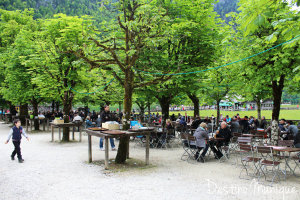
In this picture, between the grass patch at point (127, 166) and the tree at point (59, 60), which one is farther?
the tree at point (59, 60)

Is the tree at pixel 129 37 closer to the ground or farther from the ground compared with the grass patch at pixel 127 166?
farther from the ground

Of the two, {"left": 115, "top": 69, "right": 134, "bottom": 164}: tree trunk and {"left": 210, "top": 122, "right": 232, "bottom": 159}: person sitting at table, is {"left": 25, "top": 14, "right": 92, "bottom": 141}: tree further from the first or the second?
{"left": 210, "top": 122, "right": 232, "bottom": 159}: person sitting at table

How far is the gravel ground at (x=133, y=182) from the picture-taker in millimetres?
5785

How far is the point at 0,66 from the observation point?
24.0 m

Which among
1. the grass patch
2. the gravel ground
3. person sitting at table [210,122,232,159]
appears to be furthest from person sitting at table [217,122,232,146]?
the grass patch

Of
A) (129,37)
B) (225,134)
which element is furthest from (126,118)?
(225,134)

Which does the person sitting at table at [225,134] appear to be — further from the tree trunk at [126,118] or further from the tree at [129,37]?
the tree trunk at [126,118]

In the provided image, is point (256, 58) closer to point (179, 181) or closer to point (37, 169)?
point (179, 181)

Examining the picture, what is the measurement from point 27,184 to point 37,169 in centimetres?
168

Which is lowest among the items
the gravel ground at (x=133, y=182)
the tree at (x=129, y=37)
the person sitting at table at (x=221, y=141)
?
the gravel ground at (x=133, y=182)

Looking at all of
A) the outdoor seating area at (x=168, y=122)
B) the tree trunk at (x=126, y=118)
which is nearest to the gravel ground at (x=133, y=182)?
the outdoor seating area at (x=168, y=122)

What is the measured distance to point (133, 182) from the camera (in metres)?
6.80

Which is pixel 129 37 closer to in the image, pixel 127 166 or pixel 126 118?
pixel 126 118

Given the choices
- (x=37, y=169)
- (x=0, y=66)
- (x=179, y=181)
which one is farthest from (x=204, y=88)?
(x=0, y=66)
